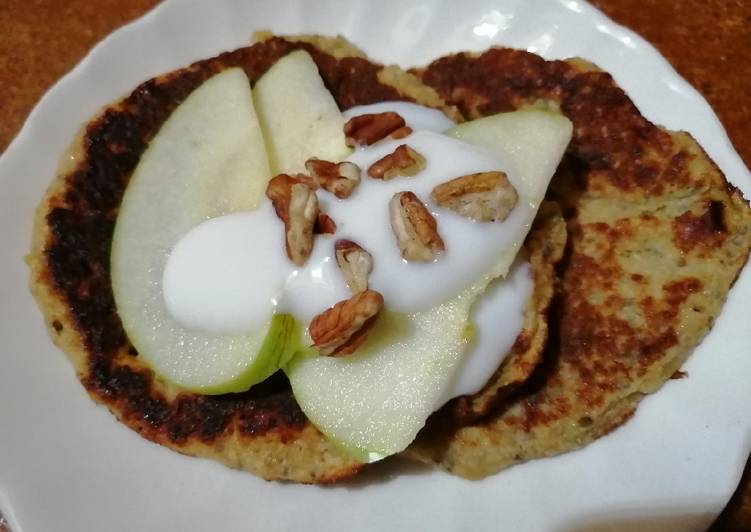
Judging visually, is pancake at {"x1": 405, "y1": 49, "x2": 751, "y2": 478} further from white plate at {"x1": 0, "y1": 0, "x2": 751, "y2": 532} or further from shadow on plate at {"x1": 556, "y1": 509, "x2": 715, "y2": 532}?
shadow on plate at {"x1": 556, "y1": 509, "x2": 715, "y2": 532}

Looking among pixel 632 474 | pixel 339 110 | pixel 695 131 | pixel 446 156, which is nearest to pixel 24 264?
pixel 339 110

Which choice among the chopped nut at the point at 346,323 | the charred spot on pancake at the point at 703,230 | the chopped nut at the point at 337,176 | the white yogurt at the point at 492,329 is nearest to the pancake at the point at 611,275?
the charred spot on pancake at the point at 703,230

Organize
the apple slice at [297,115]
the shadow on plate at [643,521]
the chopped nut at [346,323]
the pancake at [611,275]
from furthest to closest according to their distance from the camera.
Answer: the apple slice at [297,115] → the pancake at [611,275] → the shadow on plate at [643,521] → the chopped nut at [346,323]

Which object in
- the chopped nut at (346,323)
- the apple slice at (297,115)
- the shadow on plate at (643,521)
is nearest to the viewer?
the chopped nut at (346,323)

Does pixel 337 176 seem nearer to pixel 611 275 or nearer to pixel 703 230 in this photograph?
pixel 611 275

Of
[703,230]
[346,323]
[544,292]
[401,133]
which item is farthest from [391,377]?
[703,230]

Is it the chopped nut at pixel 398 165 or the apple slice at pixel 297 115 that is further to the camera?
the apple slice at pixel 297 115

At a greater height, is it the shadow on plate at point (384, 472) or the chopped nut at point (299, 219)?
the chopped nut at point (299, 219)

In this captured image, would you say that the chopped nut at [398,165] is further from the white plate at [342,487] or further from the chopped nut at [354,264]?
the white plate at [342,487]
